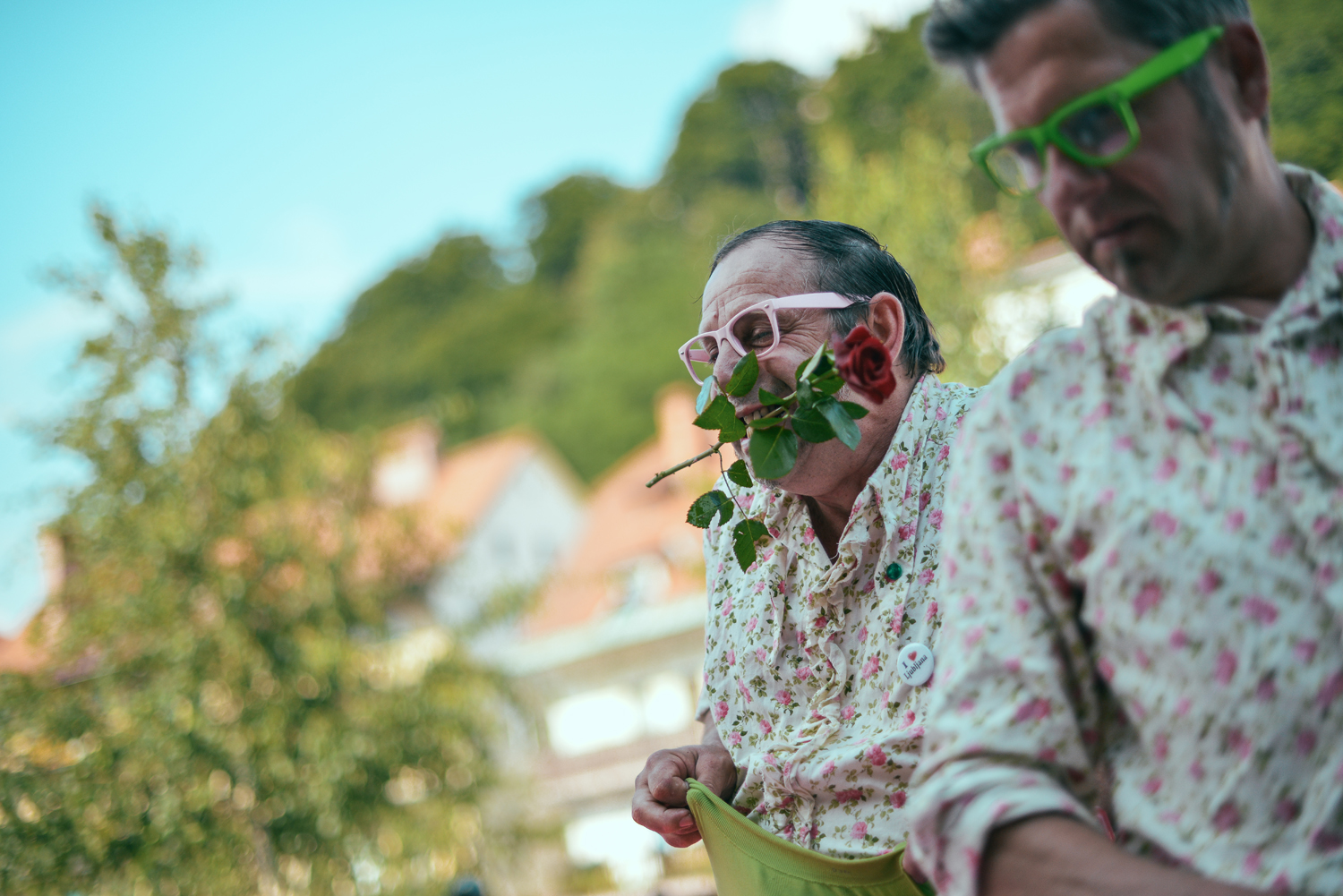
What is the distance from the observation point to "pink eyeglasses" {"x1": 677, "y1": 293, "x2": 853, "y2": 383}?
232cm

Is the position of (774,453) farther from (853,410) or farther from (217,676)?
(217,676)

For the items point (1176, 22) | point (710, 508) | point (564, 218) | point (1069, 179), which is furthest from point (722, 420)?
point (564, 218)

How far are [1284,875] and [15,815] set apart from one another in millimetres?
8404

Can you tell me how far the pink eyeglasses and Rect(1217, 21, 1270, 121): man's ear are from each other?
1130mm

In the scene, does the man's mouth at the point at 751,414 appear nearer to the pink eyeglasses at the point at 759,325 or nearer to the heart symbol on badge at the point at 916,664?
the pink eyeglasses at the point at 759,325

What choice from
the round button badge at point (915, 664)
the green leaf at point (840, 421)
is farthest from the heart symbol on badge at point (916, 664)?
the green leaf at point (840, 421)

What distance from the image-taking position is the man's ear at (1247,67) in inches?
48.8

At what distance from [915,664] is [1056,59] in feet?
3.50

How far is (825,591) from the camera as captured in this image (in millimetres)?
2207

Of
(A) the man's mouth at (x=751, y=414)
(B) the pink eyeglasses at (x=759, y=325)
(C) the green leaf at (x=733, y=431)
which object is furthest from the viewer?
(B) the pink eyeglasses at (x=759, y=325)

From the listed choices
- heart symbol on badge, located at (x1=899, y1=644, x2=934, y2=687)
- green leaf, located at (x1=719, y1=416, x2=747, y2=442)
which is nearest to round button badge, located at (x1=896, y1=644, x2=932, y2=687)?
heart symbol on badge, located at (x1=899, y1=644, x2=934, y2=687)

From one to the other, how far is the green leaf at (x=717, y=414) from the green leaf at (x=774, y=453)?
0.10m

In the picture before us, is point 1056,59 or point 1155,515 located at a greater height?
point 1056,59

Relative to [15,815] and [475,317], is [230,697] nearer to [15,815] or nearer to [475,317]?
[15,815]
